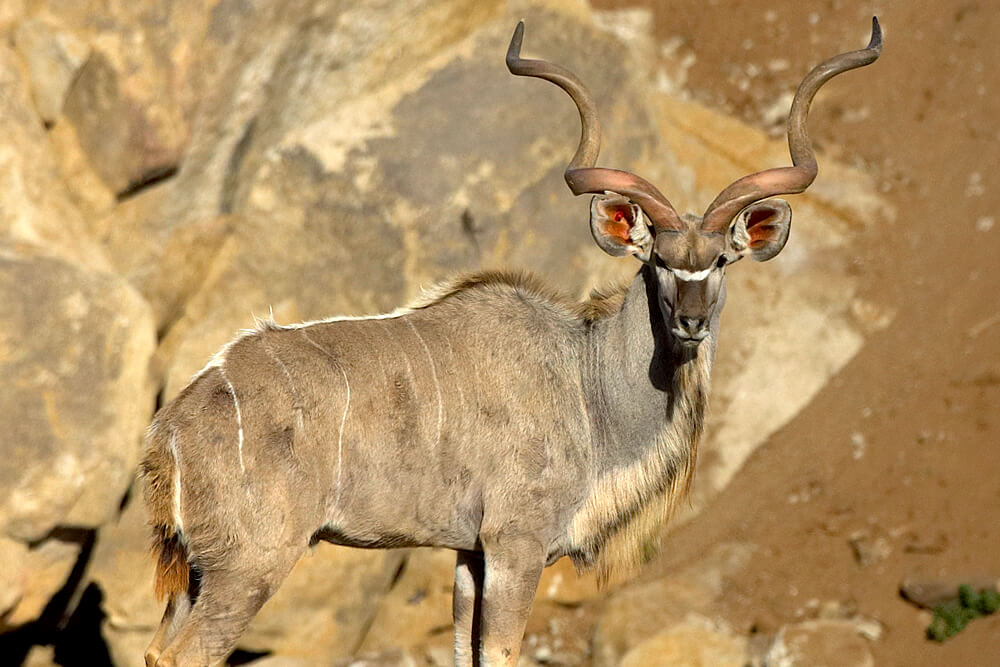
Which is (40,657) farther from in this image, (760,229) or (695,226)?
(760,229)

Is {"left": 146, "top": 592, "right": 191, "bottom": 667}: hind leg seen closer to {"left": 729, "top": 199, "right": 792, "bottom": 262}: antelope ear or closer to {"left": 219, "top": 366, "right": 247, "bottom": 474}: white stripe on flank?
{"left": 219, "top": 366, "right": 247, "bottom": 474}: white stripe on flank

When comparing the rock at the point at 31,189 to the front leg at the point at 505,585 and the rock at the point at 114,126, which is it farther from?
the front leg at the point at 505,585

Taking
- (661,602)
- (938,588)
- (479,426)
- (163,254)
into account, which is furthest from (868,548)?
(163,254)

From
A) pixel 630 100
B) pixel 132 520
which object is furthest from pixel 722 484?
pixel 132 520

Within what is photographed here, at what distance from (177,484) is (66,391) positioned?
2455 mm

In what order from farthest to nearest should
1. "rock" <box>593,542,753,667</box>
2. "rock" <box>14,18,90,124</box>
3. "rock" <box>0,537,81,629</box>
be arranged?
"rock" <box>14,18,90,124</box> → "rock" <box>593,542,753,667</box> → "rock" <box>0,537,81,629</box>

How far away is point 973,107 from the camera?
9.23 metres

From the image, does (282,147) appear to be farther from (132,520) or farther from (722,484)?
(722,484)

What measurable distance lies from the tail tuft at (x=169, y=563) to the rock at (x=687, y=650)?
11.5ft

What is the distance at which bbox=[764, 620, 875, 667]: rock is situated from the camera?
6.81 m

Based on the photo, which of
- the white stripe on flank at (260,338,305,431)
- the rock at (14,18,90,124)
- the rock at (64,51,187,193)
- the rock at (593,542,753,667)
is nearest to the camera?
the white stripe on flank at (260,338,305,431)

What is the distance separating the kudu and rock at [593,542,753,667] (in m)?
2.73

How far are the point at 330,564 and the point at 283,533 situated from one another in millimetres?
2777

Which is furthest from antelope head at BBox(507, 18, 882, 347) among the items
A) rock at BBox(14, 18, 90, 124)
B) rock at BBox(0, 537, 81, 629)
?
rock at BBox(14, 18, 90, 124)
